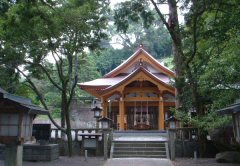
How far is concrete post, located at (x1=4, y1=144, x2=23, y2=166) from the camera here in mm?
8672

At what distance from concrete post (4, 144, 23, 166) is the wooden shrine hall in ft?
61.5

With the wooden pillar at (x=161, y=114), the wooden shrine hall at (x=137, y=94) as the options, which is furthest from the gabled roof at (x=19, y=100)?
the wooden pillar at (x=161, y=114)

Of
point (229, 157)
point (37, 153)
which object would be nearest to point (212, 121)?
point (229, 157)

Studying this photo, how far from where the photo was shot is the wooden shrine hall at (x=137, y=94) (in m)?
27.5

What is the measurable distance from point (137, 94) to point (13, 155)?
21201 millimetres

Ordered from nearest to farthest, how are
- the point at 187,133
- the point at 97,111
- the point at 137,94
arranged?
1. the point at 187,133
2. the point at 97,111
3. the point at 137,94

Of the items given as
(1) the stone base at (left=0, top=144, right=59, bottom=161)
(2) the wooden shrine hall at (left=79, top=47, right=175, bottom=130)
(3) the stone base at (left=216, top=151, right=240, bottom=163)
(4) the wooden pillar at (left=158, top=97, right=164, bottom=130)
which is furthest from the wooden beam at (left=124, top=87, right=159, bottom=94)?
(3) the stone base at (left=216, top=151, right=240, bottom=163)

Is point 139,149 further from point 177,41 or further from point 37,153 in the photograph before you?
point 177,41

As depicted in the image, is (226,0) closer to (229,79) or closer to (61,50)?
(229,79)

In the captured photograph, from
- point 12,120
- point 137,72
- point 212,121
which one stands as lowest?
point 12,120

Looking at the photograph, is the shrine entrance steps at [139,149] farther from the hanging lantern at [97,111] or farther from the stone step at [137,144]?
the hanging lantern at [97,111]

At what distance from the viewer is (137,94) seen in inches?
1160

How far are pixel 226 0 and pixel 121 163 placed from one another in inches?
335

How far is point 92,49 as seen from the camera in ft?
56.5
